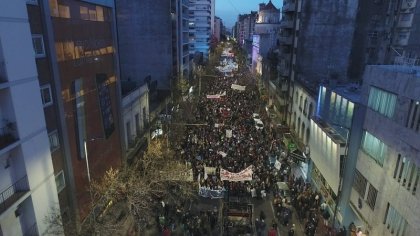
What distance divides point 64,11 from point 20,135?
725 cm

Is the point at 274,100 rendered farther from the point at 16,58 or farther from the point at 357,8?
the point at 16,58

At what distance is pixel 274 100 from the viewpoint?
5138 cm

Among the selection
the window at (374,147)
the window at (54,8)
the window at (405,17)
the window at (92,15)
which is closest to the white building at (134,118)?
the window at (92,15)

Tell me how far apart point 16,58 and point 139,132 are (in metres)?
20.0

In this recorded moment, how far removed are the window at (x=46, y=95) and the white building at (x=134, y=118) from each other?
1126 centimetres

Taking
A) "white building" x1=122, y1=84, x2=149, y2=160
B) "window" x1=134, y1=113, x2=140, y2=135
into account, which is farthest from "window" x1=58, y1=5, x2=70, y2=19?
"window" x1=134, y1=113, x2=140, y2=135

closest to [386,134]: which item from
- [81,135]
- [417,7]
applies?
[81,135]

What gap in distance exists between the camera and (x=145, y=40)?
49656 millimetres

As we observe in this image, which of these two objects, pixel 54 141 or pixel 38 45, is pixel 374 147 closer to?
pixel 54 141

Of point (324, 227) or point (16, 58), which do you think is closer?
point (16, 58)

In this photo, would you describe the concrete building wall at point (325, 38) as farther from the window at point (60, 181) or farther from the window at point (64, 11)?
the window at point (60, 181)

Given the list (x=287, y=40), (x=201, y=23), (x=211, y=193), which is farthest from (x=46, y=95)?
(x=201, y=23)

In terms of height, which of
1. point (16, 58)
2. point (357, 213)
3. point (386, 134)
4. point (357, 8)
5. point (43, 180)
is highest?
point (357, 8)

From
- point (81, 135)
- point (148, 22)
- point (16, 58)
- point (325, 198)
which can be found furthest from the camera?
point (148, 22)
